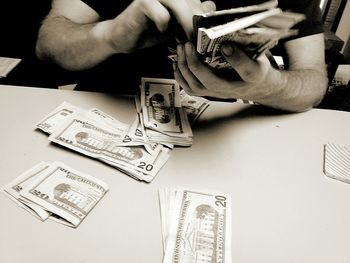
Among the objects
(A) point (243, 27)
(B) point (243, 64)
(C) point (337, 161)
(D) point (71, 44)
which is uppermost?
(A) point (243, 27)

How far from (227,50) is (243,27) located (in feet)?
0.42

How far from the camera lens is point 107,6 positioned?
4.01ft

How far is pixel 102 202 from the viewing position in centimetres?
72

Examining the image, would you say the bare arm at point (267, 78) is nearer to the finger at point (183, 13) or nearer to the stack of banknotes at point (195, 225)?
the finger at point (183, 13)

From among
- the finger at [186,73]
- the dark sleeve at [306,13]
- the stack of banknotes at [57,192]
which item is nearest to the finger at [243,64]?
the finger at [186,73]

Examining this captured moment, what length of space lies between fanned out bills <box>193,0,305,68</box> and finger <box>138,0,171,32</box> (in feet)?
0.56

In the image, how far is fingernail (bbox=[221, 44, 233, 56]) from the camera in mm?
725

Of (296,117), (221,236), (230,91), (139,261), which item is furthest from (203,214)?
(296,117)

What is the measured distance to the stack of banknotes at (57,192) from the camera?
2.23ft

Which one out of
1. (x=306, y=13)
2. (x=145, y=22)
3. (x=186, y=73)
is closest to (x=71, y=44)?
(x=145, y=22)

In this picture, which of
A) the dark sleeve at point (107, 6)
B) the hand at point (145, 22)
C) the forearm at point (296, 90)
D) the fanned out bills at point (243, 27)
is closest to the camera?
the fanned out bills at point (243, 27)

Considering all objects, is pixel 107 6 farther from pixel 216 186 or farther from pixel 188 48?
pixel 216 186

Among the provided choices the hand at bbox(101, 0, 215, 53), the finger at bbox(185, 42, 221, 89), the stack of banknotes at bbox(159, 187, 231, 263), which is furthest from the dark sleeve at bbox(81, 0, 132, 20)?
the stack of banknotes at bbox(159, 187, 231, 263)

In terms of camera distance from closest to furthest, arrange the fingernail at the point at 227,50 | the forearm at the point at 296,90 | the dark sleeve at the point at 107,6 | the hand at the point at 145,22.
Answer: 1. the fingernail at the point at 227,50
2. the hand at the point at 145,22
3. the forearm at the point at 296,90
4. the dark sleeve at the point at 107,6
